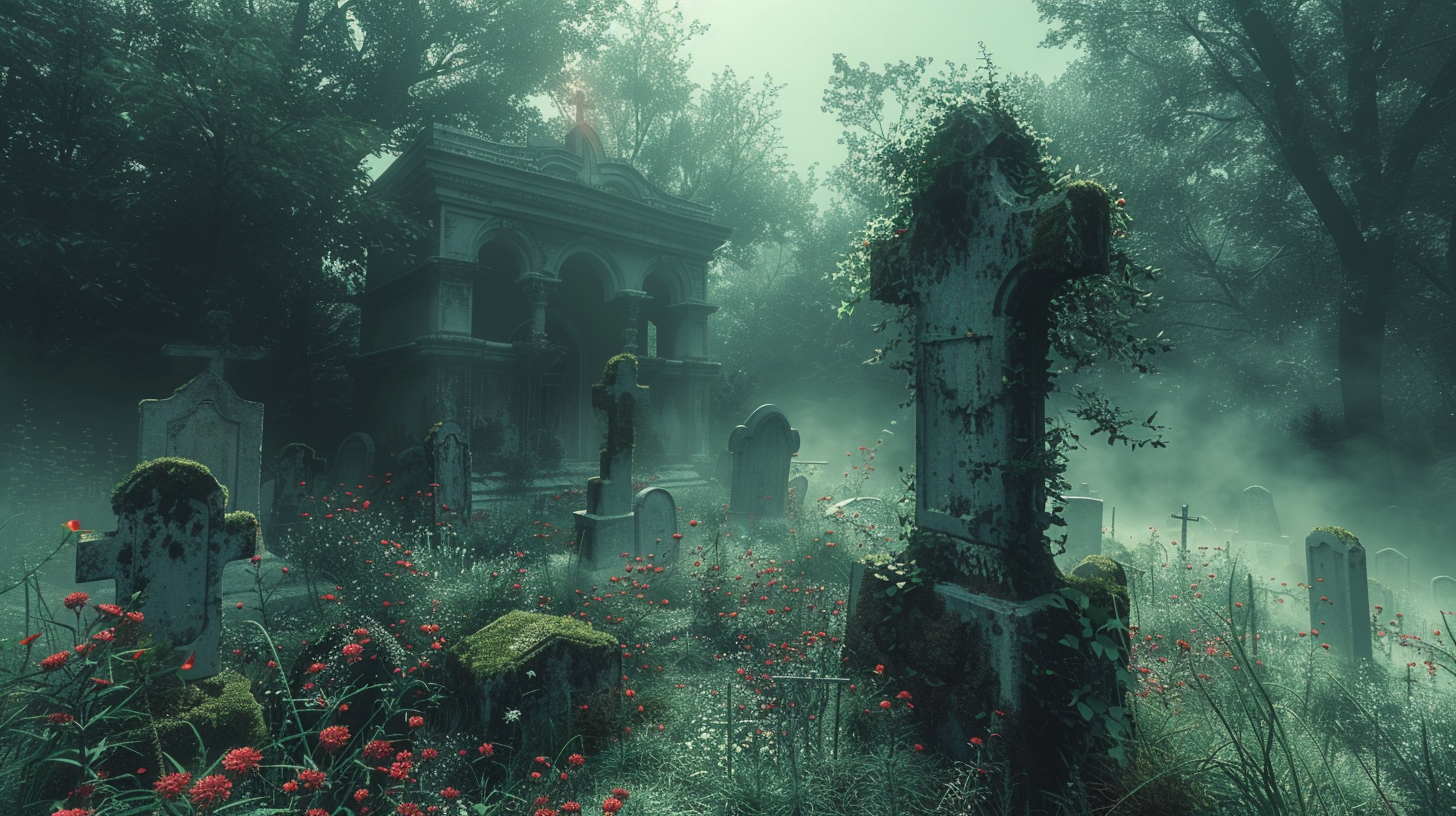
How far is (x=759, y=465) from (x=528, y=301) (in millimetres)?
6385

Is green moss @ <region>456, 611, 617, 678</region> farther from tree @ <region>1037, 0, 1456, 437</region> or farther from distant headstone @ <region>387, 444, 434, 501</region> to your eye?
tree @ <region>1037, 0, 1456, 437</region>

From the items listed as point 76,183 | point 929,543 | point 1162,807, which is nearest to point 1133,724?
point 1162,807

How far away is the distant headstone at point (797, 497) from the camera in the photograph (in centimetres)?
998

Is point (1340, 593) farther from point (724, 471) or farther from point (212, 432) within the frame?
point (212, 432)

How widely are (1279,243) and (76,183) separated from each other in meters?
23.4

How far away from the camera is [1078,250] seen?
2924 mm

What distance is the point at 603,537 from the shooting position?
22.7 feet

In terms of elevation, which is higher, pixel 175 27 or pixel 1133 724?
pixel 175 27

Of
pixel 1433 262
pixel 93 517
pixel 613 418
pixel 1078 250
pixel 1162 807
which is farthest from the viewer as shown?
pixel 1433 262

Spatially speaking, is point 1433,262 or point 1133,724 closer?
point 1133,724

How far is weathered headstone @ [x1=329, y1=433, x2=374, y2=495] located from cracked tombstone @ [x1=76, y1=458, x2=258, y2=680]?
7608 mm

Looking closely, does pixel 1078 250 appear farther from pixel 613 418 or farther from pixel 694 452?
pixel 694 452

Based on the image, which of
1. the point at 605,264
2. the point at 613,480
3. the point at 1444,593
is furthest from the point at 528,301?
the point at 1444,593

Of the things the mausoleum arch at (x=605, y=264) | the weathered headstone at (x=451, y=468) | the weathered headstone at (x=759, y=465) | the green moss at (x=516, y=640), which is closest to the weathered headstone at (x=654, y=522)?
the weathered headstone at (x=759, y=465)
